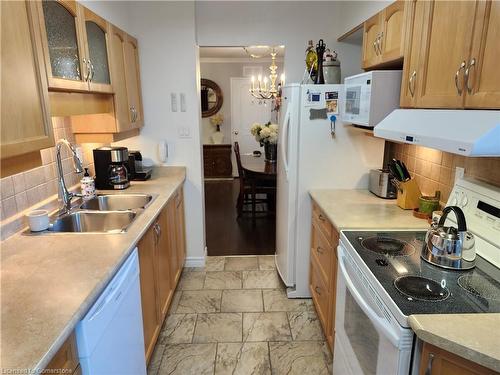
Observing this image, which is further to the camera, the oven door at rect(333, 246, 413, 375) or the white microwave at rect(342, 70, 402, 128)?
the white microwave at rect(342, 70, 402, 128)

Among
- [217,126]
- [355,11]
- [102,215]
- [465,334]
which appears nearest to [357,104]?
[355,11]

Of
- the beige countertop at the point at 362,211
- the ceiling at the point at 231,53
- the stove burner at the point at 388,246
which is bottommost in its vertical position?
the stove burner at the point at 388,246

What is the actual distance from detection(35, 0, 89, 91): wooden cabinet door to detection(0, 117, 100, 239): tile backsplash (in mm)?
438

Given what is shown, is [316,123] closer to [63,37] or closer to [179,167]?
[179,167]

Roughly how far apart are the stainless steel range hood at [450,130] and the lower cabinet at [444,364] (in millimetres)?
633

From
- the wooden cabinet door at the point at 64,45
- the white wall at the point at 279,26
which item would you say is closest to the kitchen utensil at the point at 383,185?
the white wall at the point at 279,26

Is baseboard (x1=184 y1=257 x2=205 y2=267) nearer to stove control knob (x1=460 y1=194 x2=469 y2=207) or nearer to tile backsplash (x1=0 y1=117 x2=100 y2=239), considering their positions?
tile backsplash (x1=0 y1=117 x2=100 y2=239)

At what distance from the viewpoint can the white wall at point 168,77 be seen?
9.62 feet

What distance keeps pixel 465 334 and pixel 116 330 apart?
4.09ft

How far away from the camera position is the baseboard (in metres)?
3.42

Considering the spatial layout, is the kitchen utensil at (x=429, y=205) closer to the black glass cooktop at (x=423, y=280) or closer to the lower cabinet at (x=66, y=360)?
the black glass cooktop at (x=423, y=280)

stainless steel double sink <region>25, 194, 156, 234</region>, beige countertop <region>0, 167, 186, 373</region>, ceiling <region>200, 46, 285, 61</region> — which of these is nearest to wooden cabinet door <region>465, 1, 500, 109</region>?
beige countertop <region>0, 167, 186, 373</region>

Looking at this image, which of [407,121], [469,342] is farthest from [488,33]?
[469,342]

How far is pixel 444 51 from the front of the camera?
1484 mm
